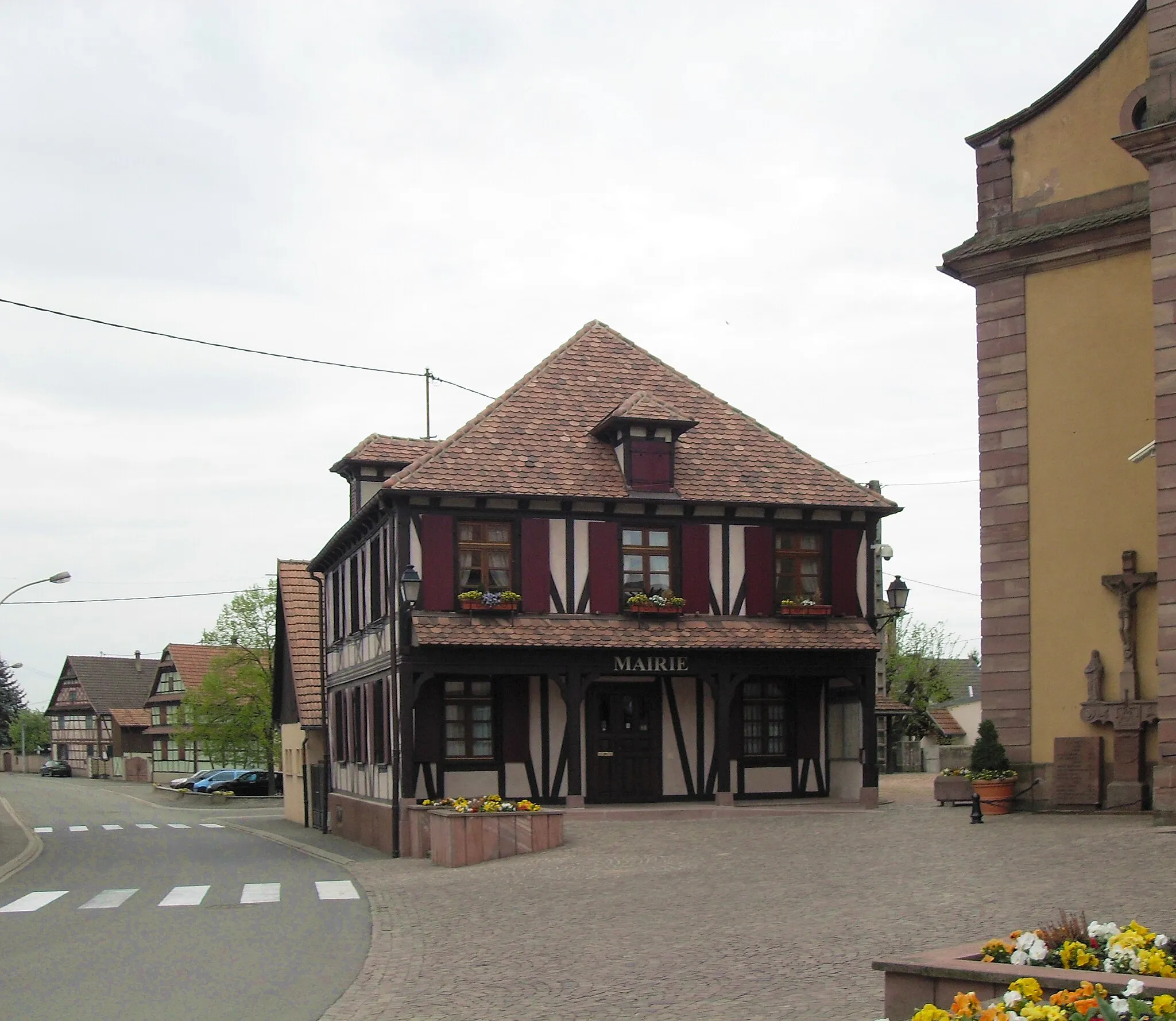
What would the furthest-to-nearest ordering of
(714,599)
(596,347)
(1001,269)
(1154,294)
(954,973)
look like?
(596,347), (714,599), (1001,269), (1154,294), (954,973)

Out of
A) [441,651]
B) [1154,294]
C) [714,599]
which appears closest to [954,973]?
[1154,294]

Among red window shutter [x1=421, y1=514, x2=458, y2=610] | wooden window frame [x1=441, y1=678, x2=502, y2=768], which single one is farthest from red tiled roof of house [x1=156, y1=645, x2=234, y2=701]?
red window shutter [x1=421, y1=514, x2=458, y2=610]

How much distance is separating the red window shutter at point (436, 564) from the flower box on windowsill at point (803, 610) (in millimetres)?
6159

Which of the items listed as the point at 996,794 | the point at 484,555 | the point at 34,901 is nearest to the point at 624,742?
the point at 484,555

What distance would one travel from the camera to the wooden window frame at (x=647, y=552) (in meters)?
28.2

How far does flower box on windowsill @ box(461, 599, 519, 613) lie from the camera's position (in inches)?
1049

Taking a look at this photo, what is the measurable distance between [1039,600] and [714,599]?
703 centimetres

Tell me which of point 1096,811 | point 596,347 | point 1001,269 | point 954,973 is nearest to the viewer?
point 954,973

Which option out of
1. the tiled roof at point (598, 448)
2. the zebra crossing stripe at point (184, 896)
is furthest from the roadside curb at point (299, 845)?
the tiled roof at point (598, 448)

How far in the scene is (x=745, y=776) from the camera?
2898 cm

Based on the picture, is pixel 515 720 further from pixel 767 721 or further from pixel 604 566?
pixel 767 721

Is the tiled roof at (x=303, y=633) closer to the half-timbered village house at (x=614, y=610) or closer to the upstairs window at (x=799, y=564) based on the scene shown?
the half-timbered village house at (x=614, y=610)

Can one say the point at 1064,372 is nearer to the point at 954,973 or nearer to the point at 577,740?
the point at 577,740

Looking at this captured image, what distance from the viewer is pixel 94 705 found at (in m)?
112
